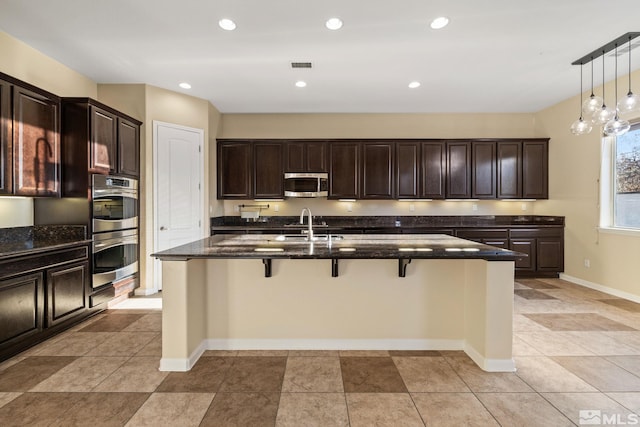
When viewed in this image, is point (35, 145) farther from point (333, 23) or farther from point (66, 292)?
point (333, 23)

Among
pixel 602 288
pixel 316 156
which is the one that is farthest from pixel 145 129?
pixel 602 288

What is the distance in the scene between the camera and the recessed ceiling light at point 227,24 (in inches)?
115

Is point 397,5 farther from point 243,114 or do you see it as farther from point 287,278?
point 243,114

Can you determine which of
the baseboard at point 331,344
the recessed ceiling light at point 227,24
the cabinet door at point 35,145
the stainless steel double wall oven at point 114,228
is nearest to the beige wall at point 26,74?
the cabinet door at point 35,145

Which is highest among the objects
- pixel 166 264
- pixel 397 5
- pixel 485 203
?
pixel 397 5

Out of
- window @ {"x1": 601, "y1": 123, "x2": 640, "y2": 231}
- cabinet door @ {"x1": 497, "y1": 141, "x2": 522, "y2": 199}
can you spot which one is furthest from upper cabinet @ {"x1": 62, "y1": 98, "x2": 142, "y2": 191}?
window @ {"x1": 601, "y1": 123, "x2": 640, "y2": 231}

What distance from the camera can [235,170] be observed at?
5.54 m

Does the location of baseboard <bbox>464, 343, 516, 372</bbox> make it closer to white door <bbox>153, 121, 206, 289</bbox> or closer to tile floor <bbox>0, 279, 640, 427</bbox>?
tile floor <bbox>0, 279, 640, 427</bbox>

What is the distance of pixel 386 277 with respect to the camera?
9.01 feet

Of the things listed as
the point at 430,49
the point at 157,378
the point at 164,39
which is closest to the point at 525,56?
the point at 430,49

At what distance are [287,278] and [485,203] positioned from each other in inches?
181

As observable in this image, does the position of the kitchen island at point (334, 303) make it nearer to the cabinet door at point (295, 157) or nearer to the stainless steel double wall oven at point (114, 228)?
the stainless steel double wall oven at point (114, 228)

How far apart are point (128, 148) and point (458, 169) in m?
5.04

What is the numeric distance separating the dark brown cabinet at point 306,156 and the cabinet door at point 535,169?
3436mm
